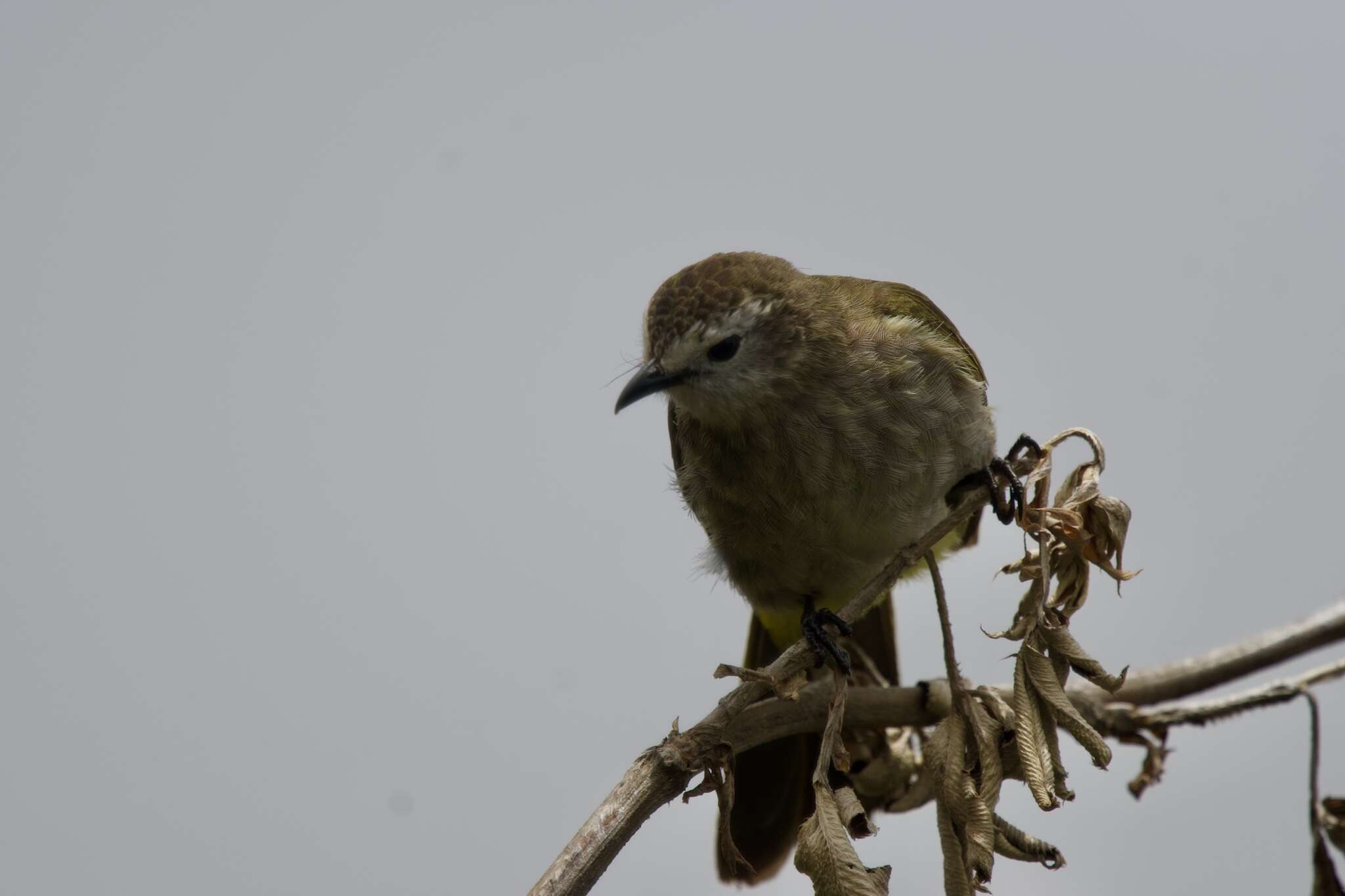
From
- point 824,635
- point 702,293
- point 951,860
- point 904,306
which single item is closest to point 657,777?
point 951,860

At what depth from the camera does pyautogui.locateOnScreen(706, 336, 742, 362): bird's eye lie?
3666 millimetres

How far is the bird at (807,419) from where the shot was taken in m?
3.69

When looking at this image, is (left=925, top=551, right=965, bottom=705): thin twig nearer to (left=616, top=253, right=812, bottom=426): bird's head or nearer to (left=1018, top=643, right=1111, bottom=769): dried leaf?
(left=1018, top=643, right=1111, bottom=769): dried leaf

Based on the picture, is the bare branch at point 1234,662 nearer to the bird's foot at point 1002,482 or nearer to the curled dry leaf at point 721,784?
the bird's foot at point 1002,482

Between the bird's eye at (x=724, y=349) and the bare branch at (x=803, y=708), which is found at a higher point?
the bird's eye at (x=724, y=349)

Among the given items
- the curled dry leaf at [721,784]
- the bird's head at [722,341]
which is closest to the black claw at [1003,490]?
the bird's head at [722,341]

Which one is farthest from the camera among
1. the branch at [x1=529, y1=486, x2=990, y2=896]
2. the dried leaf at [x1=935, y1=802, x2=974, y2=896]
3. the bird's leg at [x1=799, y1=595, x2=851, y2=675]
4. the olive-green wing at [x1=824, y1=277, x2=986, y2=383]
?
the olive-green wing at [x1=824, y1=277, x2=986, y2=383]

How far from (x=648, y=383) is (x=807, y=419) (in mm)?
481

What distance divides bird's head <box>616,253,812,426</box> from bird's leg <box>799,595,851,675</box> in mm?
618

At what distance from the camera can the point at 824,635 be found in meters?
3.66

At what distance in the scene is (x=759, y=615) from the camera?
4527 millimetres

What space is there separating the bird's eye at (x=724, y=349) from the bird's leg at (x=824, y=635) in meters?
0.79

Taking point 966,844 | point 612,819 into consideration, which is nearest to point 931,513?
point 966,844

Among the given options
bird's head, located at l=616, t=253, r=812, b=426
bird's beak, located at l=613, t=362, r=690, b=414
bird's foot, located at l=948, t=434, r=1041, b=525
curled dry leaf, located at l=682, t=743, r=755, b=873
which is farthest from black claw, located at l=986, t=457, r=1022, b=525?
curled dry leaf, located at l=682, t=743, r=755, b=873
